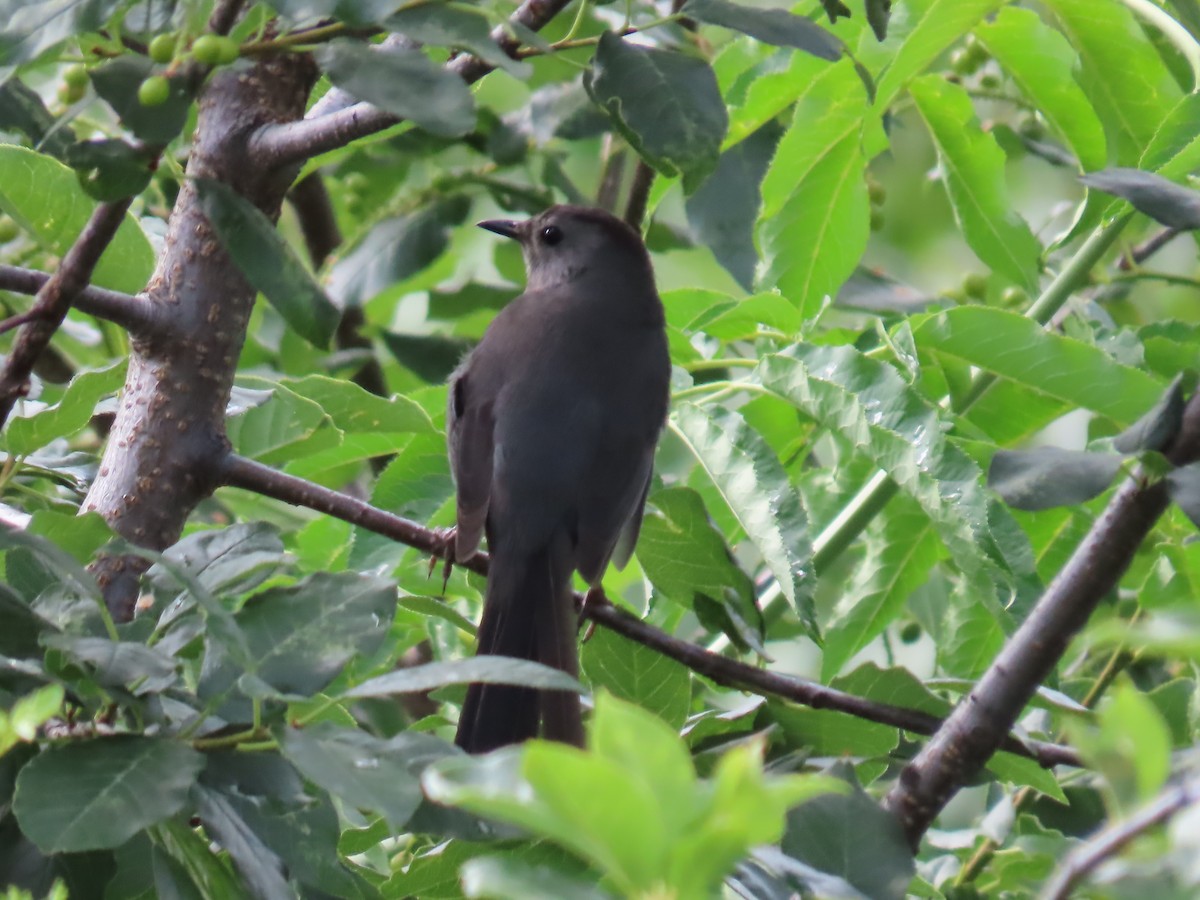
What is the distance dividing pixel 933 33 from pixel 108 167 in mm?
1466

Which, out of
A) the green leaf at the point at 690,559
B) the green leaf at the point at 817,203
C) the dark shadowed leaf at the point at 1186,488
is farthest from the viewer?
the green leaf at the point at 817,203

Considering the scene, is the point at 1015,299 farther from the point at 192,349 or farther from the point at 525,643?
the point at 192,349

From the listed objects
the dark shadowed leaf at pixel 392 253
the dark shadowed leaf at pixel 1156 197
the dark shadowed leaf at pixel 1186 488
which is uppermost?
the dark shadowed leaf at pixel 1156 197

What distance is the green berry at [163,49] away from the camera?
1.81 meters

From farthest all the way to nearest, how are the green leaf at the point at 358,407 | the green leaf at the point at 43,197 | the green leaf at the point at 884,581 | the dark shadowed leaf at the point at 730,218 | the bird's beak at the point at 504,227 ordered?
1. the bird's beak at the point at 504,227
2. the dark shadowed leaf at the point at 730,218
3. the green leaf at the point at 884,581
4. the green leaf at the point at 358,407
5. the green leaf at the point at 43,197

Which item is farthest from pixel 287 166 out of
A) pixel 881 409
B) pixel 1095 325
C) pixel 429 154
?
pixel 429 154

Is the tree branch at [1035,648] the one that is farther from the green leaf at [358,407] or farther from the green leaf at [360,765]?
the green leaf at [358,407]

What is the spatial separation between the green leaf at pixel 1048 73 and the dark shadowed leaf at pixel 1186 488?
137 cm

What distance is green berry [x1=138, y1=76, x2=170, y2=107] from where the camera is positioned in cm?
177

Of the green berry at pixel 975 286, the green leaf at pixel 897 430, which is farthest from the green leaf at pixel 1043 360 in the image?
the green berry at pixel 975 286

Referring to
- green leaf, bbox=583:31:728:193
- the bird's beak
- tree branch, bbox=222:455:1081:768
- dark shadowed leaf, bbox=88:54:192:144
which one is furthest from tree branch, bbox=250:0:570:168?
the bird's beak

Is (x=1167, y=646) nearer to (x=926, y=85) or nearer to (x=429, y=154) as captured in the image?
(x=926, y=85)

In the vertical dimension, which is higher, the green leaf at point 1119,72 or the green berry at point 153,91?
the green berry at point 153,91

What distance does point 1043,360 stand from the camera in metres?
2.52
